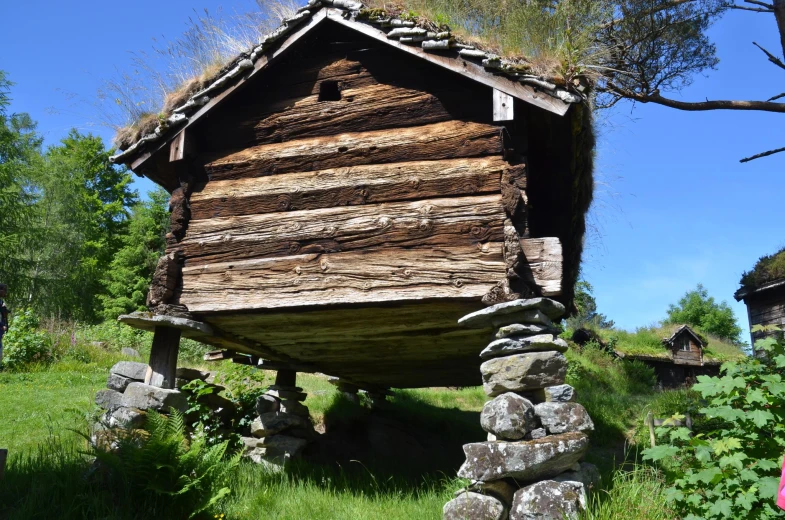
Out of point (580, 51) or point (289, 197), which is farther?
point (289, 197)

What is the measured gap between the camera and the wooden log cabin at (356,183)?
18.5 ft

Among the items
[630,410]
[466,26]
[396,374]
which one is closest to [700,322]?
[630,410]

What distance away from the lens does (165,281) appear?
6320 millimetres

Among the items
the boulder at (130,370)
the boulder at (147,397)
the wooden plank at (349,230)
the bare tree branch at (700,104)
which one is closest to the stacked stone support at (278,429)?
the boulder at (147,397)

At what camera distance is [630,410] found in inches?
494

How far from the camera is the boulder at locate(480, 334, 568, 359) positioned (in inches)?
203

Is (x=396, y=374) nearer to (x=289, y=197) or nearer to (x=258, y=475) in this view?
(x=258, y=475)

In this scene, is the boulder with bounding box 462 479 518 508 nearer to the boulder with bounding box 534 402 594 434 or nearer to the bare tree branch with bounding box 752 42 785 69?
the boulder with bounding box 534 402 594 434

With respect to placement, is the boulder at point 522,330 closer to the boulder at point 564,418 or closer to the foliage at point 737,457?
the boulder at point 564,418

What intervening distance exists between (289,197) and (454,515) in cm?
334

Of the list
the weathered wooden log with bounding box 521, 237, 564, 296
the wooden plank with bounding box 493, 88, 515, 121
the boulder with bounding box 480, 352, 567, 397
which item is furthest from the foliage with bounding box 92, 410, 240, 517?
the wooden plank with bounding box 493, 88, 515, 121

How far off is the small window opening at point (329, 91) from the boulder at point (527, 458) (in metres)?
3.89

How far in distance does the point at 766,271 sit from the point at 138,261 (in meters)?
23.2

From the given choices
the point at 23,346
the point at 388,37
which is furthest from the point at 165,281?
the point at 23,346
